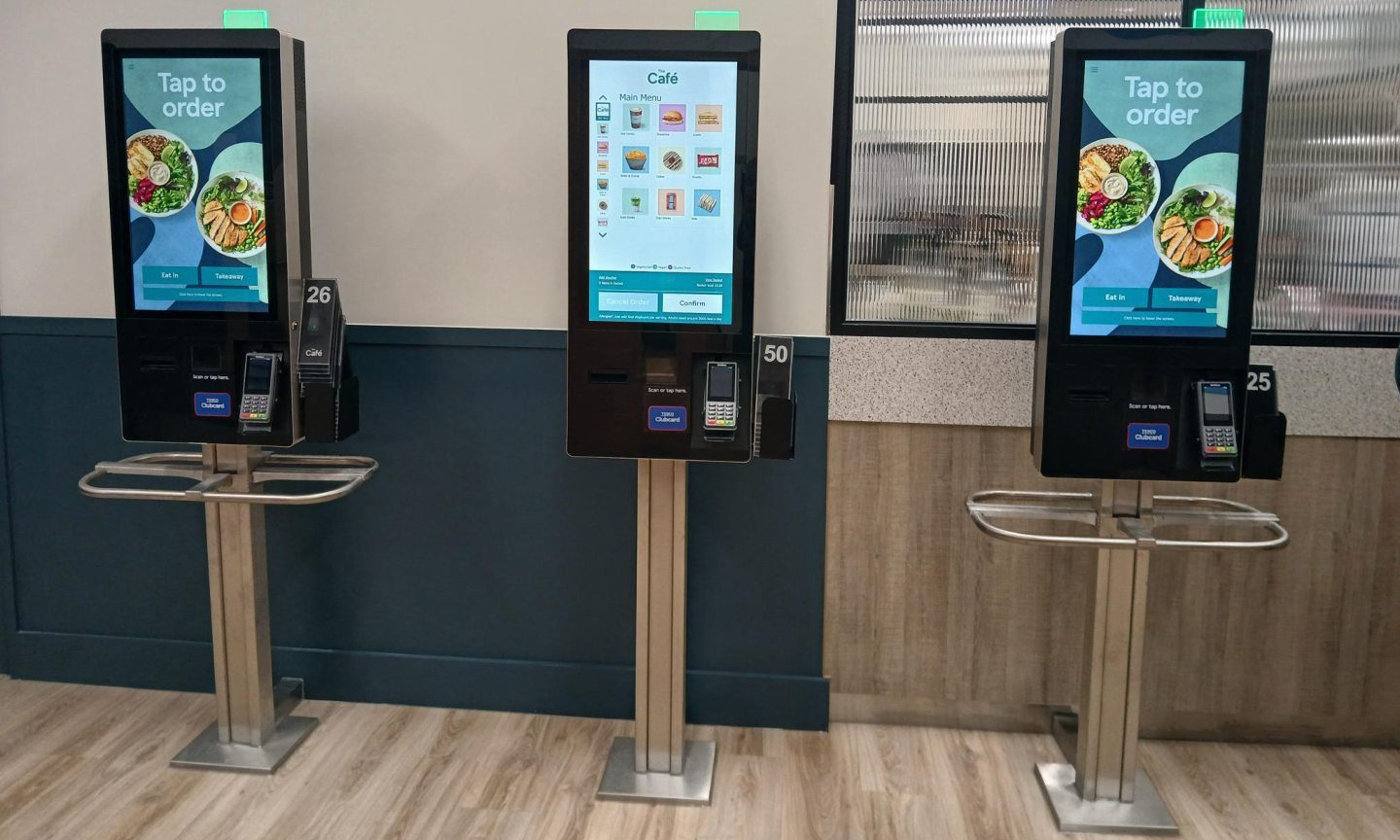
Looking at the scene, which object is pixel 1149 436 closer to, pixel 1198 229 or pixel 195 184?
pixel 1198 229

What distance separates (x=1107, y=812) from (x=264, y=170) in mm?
2747

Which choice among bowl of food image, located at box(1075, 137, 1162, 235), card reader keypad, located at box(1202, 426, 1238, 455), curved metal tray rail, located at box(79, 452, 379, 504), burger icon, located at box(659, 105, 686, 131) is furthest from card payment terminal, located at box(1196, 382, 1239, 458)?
curved metal tray rail, located at box(79, 452, 379, 504)

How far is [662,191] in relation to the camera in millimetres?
2627

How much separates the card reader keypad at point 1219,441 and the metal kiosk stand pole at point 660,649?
1.27 meters

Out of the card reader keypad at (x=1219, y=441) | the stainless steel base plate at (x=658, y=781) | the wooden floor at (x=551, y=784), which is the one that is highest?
the card reader keypad at (x=1219, y=441)

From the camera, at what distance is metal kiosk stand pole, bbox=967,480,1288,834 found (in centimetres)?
268

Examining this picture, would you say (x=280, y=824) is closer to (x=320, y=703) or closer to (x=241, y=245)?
(x=320, y=703)

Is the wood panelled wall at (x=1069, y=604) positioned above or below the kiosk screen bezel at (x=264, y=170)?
below

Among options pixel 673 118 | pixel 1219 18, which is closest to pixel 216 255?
pixel 673 118

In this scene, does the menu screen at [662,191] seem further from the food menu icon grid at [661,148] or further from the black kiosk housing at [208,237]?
the black kiosk housing at [208,237]

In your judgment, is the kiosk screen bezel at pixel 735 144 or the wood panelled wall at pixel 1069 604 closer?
the kiosk screen bezel at pixel 735 144

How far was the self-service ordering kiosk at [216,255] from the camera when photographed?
8.98 feet

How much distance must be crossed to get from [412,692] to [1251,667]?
A: 8.43 ft

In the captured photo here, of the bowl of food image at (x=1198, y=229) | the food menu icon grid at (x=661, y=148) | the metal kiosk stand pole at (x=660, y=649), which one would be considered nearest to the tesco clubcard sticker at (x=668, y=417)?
the metal kiosk stand pole at (x=660, y=649)
